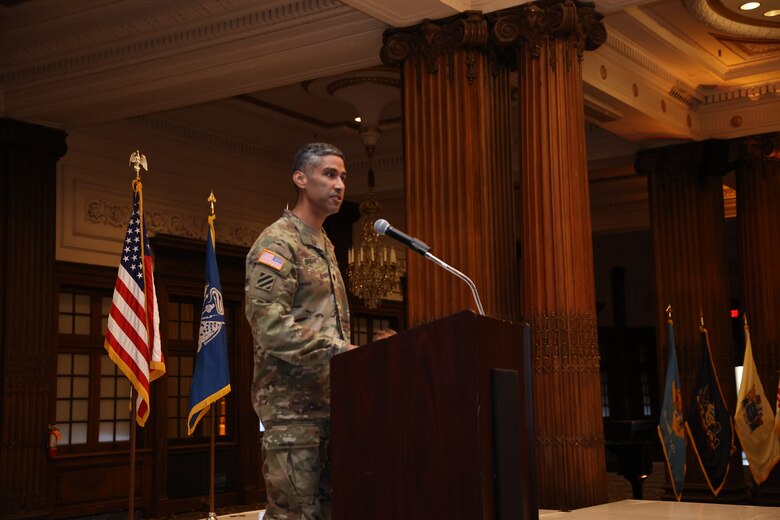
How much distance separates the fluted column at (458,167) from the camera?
6797 millimetres


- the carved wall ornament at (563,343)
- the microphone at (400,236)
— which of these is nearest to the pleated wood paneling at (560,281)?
the carved wall ornament at (563,343)

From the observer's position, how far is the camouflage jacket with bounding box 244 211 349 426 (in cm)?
270

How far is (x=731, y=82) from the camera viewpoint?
10797mm

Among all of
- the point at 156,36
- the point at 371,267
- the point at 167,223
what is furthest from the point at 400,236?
the point at 167,223

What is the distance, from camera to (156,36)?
826 cm

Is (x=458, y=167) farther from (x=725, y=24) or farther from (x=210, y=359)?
(x=725, y=24)

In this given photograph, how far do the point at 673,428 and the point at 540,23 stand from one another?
4.20 meters

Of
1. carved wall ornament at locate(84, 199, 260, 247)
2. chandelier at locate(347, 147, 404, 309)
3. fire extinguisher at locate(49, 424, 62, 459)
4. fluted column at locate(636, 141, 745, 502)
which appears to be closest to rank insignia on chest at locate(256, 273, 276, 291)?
chandelier at locate(347, 147, 404, 309)

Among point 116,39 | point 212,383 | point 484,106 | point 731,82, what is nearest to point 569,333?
point 484,106

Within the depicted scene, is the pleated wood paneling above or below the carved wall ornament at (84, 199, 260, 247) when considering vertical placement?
below

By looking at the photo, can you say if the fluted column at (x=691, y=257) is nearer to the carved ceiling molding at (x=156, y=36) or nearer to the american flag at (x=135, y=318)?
the carved ceiling molding at (x=156, y=36)

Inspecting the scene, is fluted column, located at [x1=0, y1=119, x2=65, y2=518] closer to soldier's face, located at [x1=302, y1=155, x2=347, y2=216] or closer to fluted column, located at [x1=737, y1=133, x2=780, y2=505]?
soldier's face, located at [x1=302, y1=155, x2=347, y2=216]

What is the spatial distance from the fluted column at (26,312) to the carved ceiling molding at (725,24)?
616 centimetres

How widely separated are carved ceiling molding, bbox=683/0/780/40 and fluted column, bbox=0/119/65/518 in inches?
243
